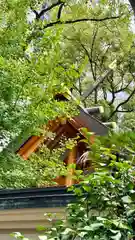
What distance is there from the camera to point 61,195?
2707mm

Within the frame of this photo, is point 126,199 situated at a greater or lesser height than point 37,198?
lesser

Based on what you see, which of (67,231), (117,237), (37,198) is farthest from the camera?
(37,198)

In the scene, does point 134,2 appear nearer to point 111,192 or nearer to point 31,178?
point 111,192

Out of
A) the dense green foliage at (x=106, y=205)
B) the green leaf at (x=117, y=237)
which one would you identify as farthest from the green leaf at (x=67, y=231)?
the green leaf at (x=117, y=237)

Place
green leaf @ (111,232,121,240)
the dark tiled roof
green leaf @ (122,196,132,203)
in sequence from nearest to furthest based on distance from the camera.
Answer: green leaf @ (111,232,121,240) < green leaf @ (122,196,132,203) < the dark tiled roof

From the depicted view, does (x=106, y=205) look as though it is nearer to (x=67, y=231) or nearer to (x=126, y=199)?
(x=126, y=199)

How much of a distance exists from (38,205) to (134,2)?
1.57 m

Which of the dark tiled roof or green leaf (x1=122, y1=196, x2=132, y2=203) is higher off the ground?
the dark tiled roof

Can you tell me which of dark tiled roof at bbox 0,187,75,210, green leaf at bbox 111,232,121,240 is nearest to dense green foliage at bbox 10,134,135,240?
green leaf at bbox 111,232,121,240

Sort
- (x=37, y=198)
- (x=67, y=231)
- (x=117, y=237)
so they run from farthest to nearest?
(x=37, y=198) < (x=67, y=231) < (x=117, y=237)

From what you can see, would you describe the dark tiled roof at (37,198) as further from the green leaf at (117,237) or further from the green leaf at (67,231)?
the green leaf at (117,237)

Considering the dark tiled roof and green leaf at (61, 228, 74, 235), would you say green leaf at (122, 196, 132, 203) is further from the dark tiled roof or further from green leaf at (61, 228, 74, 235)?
the dark tiled roof

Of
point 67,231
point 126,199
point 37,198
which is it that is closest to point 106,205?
point 126,199

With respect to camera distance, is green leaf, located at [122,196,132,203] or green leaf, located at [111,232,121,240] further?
green leaf, located at [122,196,132,203]
